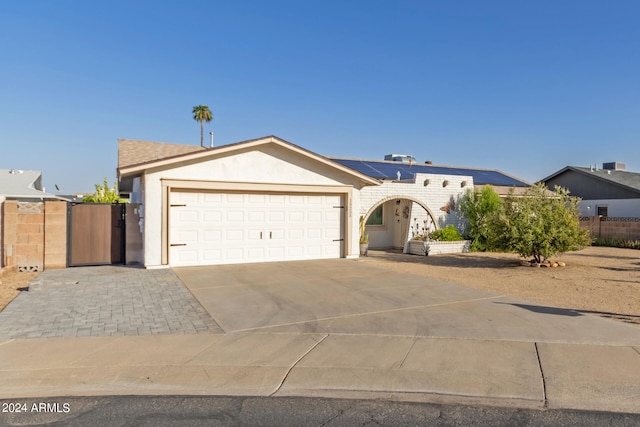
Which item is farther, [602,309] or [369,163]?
[369,163]

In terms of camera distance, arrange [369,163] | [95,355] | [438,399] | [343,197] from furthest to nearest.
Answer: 1. [369,163]
2. [343,197]
3. [95,355]
4. [438,399]

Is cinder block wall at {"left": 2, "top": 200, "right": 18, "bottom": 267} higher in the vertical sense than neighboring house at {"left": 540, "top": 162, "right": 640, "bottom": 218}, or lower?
lower

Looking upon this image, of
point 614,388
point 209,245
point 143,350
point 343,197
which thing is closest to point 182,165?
point 209,245

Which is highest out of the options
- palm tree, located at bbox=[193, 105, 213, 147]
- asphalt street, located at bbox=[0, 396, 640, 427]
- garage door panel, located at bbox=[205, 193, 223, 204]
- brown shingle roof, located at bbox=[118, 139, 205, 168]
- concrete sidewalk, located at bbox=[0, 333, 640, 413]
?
palm tree, located at bbox=[193, 105, 213, 147]

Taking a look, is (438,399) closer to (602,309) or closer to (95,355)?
(95,355)

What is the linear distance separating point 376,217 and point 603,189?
20.7 metres

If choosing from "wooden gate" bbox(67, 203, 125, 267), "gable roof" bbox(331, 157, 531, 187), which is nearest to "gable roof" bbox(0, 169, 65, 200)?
"wooden gate" bbox(67, 203, 125, 267)

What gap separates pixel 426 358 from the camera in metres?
5.71

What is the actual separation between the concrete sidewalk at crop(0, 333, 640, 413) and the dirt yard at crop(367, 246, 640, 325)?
10.8 feet

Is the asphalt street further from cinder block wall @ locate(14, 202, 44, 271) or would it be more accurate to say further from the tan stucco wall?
cinder block wall @ locate(14, 202, 44, 271)

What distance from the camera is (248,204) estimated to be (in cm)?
1425

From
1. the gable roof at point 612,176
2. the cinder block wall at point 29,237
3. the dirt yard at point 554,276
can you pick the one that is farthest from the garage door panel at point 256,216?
the gable roof at point 612,176

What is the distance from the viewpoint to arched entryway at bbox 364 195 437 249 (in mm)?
19203

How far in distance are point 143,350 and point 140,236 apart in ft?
28.8
